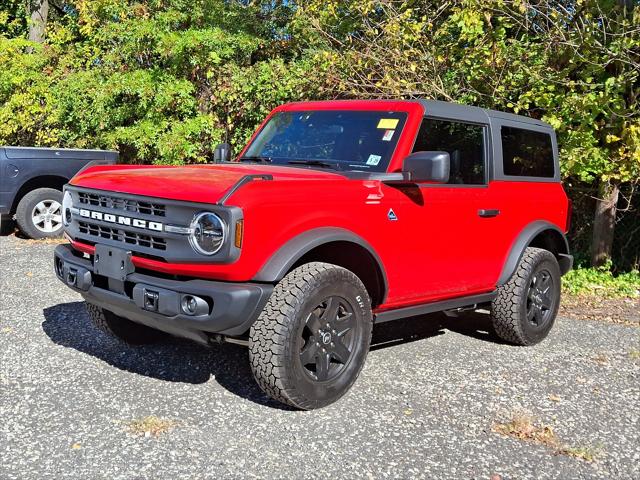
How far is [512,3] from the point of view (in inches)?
309

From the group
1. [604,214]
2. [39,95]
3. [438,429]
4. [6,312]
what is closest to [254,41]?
[39,95]

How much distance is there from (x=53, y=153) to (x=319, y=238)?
7372 millimetres

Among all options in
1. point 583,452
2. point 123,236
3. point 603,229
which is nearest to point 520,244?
point 583,452

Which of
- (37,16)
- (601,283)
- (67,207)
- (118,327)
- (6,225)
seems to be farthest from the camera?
(37,16)

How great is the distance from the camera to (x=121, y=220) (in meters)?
3.92

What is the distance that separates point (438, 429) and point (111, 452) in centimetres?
176

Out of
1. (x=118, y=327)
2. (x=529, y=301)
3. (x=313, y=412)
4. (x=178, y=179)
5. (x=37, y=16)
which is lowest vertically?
(x=313, y=412)

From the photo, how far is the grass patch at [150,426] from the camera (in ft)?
11.6

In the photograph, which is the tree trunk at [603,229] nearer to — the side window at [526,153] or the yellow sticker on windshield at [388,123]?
the side window at [526,153]

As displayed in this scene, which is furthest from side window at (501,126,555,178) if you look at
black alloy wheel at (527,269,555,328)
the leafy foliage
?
the leafy foliage

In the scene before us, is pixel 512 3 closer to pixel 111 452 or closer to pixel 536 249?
pixel 536 249

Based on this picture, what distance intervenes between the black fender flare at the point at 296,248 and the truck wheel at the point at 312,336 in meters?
0.11

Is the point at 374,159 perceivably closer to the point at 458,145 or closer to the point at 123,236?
the point at 458,145

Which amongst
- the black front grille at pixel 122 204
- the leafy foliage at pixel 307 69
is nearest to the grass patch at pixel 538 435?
the black front grille at pixel 122 204
